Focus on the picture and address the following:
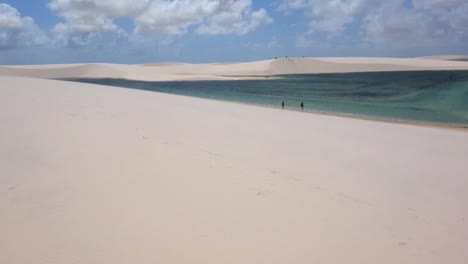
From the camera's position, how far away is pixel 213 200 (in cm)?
408

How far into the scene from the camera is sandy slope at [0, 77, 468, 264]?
3.10 meters

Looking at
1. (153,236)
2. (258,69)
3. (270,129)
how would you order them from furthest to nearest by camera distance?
1. (258,69)
2. (270,129)
3. (153,236)

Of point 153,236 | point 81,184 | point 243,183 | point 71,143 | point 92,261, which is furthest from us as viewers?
point 71,143

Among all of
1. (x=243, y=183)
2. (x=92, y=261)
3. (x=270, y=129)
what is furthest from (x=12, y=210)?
(x=270, y=129)

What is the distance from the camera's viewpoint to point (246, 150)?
21.9 feet

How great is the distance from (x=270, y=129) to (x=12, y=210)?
675 cm

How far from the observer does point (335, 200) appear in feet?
14.2

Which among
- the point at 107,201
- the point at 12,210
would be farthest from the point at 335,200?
the point at 12,210

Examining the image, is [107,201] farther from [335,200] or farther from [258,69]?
[258,69]

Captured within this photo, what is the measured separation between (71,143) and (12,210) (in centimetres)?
254

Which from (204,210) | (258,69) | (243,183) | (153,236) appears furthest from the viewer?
(258,69)

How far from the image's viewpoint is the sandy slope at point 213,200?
3104 millimetres

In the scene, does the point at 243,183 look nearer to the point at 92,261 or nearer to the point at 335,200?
the point at 335,200

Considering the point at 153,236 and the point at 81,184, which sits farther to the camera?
the point at 81,184
